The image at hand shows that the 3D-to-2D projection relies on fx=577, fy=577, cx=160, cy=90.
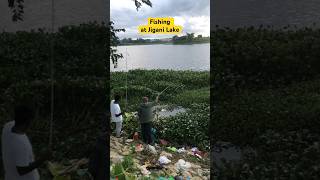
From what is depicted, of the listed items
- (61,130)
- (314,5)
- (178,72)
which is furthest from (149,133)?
(178,72)

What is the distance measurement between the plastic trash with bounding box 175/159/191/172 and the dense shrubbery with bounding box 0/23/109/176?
5.60ft

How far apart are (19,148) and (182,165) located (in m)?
6.56

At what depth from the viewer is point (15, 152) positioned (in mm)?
4574

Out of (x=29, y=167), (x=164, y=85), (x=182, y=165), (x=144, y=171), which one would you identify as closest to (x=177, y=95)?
(x=164, y=85)

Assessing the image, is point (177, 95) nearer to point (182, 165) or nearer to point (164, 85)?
point (164, 85)

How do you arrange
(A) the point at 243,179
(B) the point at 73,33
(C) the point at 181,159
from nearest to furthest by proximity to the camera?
(A) the point at 243,179
(C) the point at 181,159
(B) the point at 73,33

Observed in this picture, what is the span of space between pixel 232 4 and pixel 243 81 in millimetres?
2188

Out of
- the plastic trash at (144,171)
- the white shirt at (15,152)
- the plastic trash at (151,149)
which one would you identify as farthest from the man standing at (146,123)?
the white shirt at (15,152)

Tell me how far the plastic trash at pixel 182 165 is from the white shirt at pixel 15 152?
605 cm

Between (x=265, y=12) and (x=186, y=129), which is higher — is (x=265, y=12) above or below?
above

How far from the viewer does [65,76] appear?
12.9 meters

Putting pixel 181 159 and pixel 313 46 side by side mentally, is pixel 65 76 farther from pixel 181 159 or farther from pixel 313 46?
pixel 313 46

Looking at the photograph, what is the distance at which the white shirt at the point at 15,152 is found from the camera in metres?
4.57

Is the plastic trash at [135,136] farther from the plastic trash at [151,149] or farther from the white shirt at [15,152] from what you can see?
the white shirt at [15,152]
